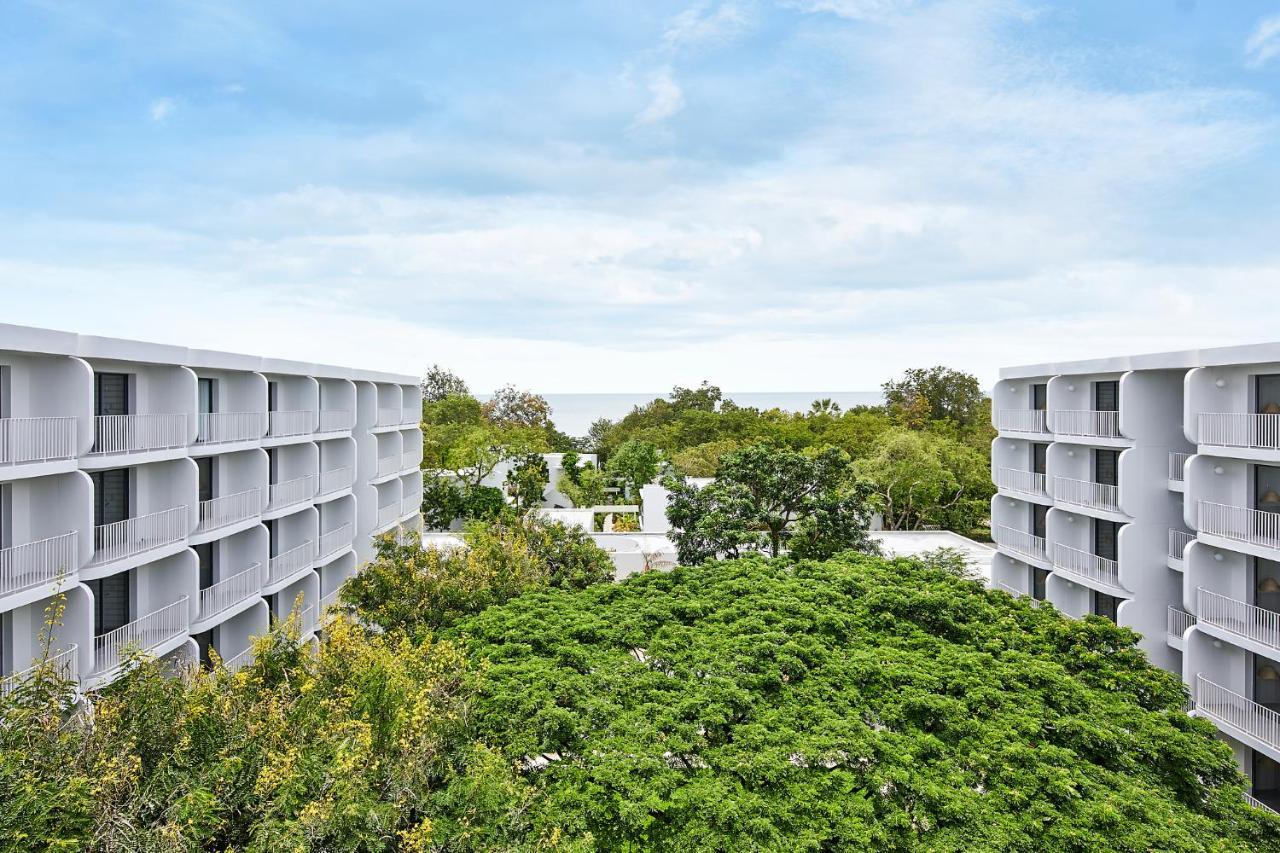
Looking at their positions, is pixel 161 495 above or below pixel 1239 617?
above

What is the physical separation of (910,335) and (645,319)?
65.7 feet

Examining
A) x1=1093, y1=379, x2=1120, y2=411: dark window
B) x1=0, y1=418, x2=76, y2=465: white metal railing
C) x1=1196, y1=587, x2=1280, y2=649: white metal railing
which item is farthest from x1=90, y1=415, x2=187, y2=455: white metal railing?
x1=1093, y1=379, x2=1120, y2=411: dark window

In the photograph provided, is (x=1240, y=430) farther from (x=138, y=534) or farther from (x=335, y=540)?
(x=335, y=540)

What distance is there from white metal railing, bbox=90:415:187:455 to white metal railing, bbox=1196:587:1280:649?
2285 centimetres

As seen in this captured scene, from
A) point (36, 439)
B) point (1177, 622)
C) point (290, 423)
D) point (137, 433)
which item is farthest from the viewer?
point (290, 423)

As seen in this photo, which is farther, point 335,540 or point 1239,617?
point 335,540

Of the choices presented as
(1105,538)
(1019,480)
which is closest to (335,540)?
(1019,480)

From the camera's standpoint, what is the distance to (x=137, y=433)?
1500 cm

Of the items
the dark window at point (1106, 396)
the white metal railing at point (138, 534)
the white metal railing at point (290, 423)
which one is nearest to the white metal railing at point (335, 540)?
the white metal railing at point (290, 423)

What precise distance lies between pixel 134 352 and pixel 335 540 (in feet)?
38.5

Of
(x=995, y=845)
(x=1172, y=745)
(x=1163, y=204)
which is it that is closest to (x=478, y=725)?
(x=995, y=845)

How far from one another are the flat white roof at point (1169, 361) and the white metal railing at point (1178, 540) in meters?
4.13

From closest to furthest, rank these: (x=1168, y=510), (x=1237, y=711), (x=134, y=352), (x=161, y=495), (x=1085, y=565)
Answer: (x=134, y=352), (x=1237, y=711), (x=161, y=495), (x=1168, y=510), (x=1085, y=565)

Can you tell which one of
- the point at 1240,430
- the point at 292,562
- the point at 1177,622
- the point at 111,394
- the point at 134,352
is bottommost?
the point at 1177,622
